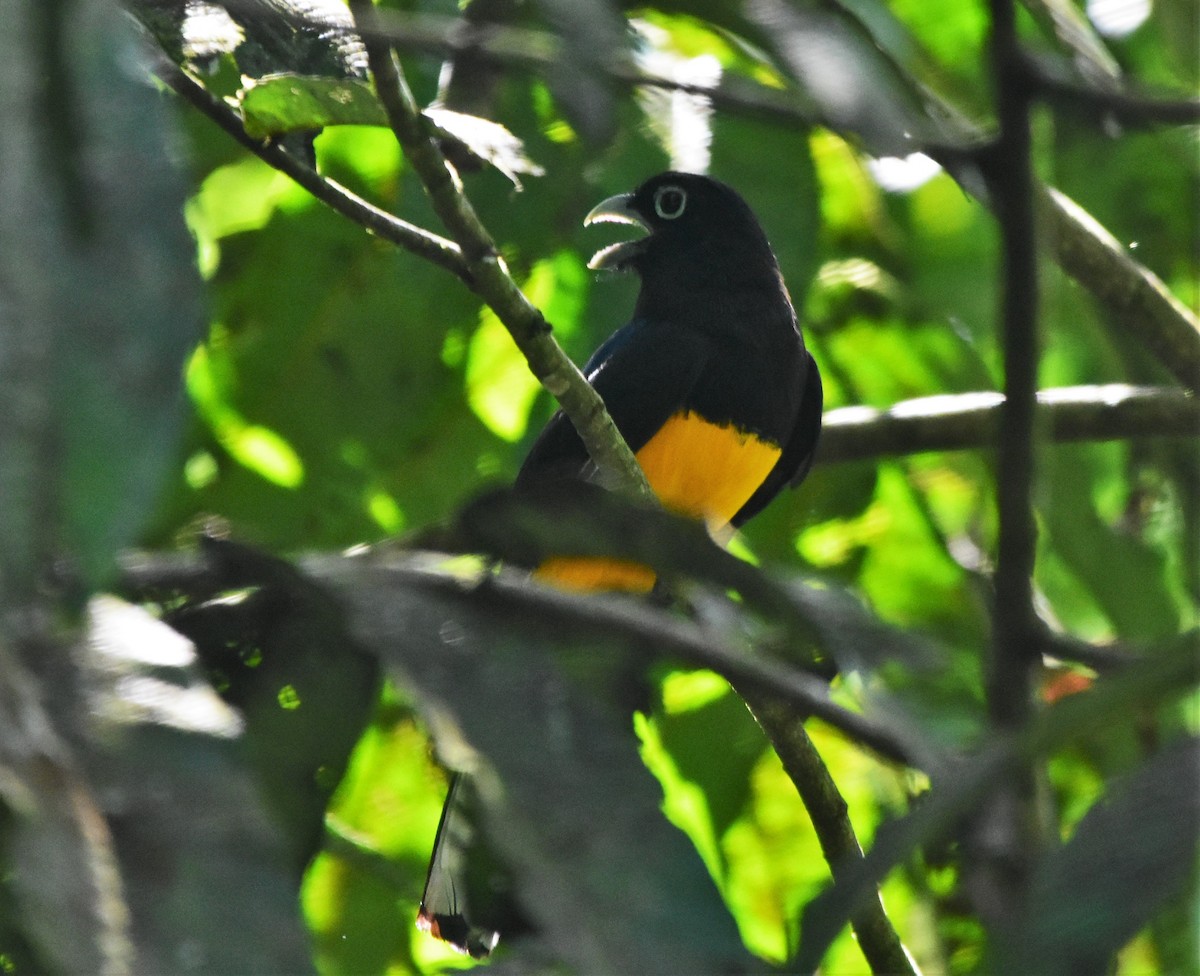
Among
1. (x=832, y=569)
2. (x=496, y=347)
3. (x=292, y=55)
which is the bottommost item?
(x=832, y=569)

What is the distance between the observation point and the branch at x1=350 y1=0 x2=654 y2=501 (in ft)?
4.11

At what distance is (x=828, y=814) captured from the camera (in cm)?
204

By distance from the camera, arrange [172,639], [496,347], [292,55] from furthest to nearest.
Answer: [496,347] < [292,55] < [172,639]

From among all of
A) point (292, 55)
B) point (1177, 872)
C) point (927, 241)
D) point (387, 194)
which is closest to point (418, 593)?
point (1177, 872)

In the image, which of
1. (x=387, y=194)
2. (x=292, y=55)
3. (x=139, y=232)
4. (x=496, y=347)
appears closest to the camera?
(x=139, y=232)

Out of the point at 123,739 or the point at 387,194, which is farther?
the point at 387,194

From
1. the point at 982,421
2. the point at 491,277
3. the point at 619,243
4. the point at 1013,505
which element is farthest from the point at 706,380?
the point at 1013,505

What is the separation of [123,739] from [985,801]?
438mm

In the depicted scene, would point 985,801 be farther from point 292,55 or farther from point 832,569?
point 832,569

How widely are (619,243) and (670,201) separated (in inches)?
12.4

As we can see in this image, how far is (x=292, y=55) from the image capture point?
4.90 feet

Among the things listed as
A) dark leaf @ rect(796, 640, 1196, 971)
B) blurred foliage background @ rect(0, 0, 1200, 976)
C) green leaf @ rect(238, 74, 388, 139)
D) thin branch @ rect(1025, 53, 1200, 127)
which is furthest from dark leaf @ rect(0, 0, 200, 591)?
blurred foliage background @ rect(0, 0, 1200, 976)

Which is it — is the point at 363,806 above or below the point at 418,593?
below

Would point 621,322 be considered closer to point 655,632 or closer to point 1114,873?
point 655,632
